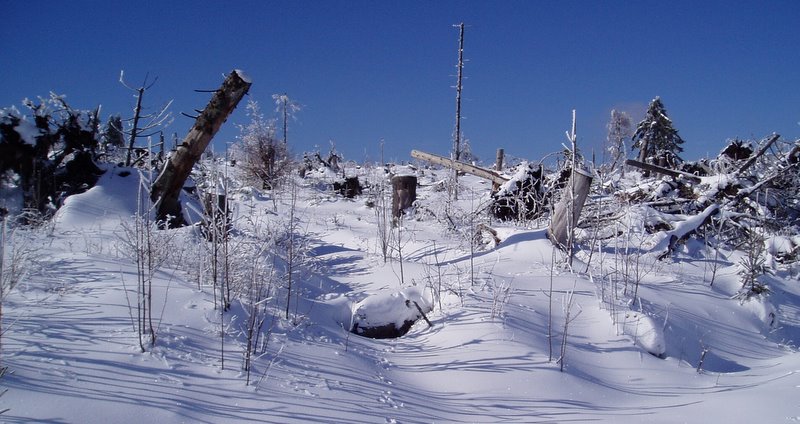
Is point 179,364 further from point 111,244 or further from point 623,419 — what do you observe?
point 111,244

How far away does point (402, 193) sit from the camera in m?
9.12

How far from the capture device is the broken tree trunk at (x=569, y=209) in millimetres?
5660

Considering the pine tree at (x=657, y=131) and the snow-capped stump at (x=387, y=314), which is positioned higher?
the pine tree at (x=657, y=131)

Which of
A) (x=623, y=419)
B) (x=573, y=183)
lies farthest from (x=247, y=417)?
(x=573, y=183)

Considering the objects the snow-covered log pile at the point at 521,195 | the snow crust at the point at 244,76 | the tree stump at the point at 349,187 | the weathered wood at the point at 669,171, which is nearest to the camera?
the snow crust at the point at 244,76

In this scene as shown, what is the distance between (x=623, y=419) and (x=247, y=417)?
6.84ft

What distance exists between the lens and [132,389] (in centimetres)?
222

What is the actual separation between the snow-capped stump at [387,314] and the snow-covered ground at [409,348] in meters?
0.03

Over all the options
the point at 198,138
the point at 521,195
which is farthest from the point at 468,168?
the point at 198,138

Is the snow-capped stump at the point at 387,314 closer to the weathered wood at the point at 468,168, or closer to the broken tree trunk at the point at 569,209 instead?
the broken tree trunk at the point at 569,209

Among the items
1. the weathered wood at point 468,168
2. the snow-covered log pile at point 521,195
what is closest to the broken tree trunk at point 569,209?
the snow-covered log pile at point 521,195

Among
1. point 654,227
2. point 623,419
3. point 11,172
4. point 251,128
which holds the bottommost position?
point 623,419

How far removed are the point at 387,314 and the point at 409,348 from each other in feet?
2.12

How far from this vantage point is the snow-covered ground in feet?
7.63
